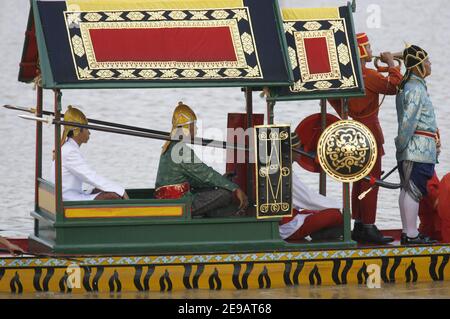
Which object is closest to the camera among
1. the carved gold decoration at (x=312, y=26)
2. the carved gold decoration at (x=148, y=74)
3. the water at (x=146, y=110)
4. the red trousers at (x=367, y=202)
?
the carved gold decoration at (x=148, y=74)

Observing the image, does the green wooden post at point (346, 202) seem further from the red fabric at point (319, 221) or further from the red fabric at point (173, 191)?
the red fabric at point (173, 191)

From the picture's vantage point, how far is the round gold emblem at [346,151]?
1425 cm

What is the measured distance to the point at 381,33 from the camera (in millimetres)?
35219

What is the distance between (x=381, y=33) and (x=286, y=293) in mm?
21745

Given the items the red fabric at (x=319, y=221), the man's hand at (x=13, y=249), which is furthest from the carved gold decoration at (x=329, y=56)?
the man's hand at (x=13, y=249)

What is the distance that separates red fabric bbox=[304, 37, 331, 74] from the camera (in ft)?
47.1

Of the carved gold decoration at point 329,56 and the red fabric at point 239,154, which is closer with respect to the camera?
the carved gold decoration at point 329,56

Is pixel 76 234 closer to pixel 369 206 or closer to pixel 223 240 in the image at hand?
pixel 223 240

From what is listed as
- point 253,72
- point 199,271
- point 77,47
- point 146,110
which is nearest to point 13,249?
point 199,271

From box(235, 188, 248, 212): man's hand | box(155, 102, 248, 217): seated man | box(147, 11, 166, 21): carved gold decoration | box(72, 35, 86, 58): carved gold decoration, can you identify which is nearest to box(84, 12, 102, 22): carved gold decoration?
box(72, 35, 86, 58): carved gold decoration

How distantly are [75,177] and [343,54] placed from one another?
2753mm

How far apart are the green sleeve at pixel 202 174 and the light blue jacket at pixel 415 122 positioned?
174cm

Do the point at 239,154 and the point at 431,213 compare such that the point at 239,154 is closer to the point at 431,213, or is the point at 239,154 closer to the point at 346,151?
the point at 346,151

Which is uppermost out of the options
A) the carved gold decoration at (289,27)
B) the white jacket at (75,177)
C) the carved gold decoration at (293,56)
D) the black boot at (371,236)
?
the carved gold decoration at (289,27)
